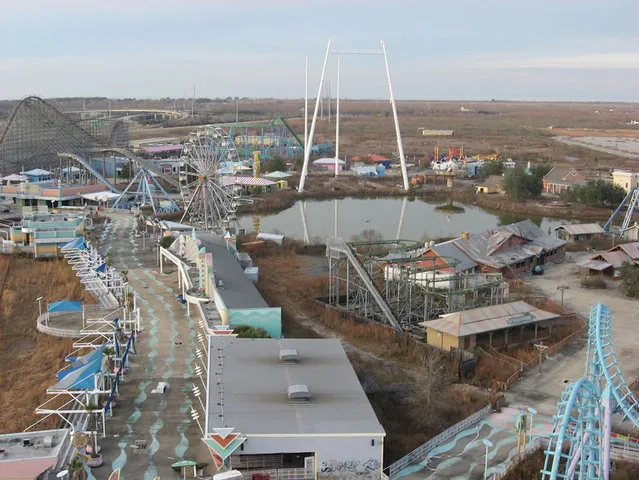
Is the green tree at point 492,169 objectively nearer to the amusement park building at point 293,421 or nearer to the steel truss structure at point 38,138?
the steel truss structure at point 38,138

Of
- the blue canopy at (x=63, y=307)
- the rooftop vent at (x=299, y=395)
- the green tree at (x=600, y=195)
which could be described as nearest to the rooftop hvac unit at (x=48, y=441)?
the rooftop vent at (x=299, y=395)

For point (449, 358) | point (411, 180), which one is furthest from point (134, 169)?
point (449, 358)

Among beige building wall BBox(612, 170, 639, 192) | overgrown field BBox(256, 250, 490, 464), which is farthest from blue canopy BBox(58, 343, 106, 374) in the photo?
beige building wall BBox(612, 170, 639, 192)

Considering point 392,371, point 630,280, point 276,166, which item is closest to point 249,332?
point 392,371

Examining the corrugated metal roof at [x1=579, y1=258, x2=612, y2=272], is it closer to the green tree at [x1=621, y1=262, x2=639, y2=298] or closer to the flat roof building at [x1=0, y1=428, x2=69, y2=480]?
the green tree at [x1=621, y1=262, x2=639, y2=298]

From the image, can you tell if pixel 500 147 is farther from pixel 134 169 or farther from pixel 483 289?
pixel 483 289

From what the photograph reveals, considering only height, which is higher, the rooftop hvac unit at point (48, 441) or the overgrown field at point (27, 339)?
the rooftop hvac unit at point (48, 441)
